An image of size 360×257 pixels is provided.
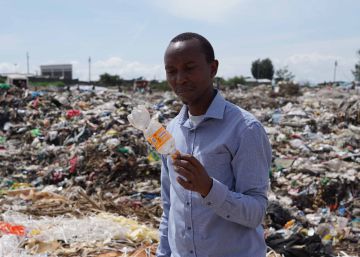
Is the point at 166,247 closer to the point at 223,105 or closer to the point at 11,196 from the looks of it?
the point at 223,105

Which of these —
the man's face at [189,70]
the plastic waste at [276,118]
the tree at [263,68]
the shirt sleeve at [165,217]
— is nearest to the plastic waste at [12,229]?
the shirt sleeve at [165,217]

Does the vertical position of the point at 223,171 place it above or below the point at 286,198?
above

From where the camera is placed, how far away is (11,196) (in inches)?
215

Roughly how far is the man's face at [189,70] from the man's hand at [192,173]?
0.27m

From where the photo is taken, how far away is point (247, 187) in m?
1.28

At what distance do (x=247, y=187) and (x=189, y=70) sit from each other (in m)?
0.42

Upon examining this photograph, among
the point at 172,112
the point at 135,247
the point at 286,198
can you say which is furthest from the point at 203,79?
the point at 172,112

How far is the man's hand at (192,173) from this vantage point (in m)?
1.19

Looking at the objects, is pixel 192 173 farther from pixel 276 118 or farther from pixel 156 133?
pixel 276 118

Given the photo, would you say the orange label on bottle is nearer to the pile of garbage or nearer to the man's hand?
the man's hand

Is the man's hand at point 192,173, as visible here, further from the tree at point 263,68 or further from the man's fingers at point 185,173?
the tree at point 263,68

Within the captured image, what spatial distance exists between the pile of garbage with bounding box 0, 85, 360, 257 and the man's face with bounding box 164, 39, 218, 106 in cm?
196

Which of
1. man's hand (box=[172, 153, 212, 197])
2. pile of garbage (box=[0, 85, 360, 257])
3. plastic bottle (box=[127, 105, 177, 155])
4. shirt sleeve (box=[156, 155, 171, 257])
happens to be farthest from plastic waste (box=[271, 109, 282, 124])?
man's hand (box=[172, 153, 212, 197])

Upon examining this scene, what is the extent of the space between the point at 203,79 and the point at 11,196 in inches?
189
